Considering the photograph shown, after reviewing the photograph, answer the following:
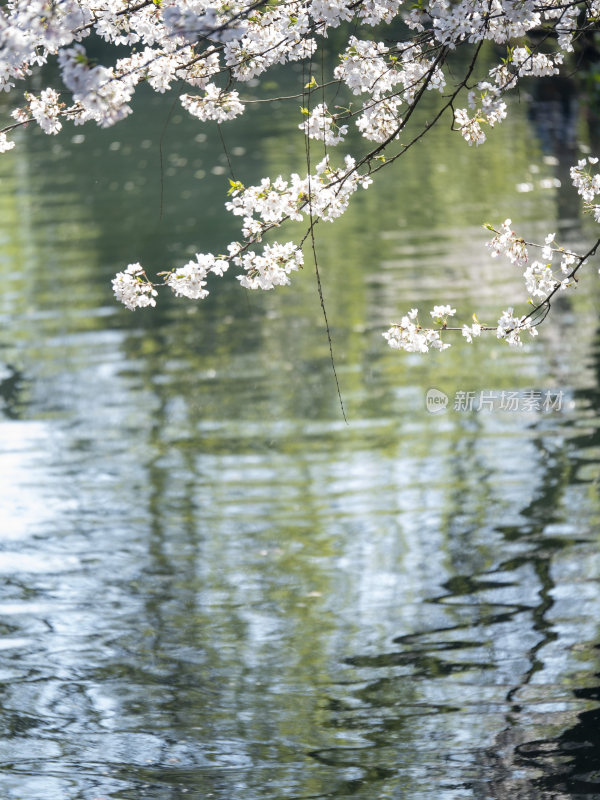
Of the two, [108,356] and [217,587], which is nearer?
[217,587]

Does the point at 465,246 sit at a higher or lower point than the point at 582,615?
higher

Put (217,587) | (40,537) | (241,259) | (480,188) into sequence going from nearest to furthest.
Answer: (241,259) < (217,587) < (40,537) < (480,188)

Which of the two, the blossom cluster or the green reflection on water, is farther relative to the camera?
the green reflection on water

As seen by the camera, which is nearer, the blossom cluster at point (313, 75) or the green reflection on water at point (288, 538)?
the blossom cluster at point (313, 75)

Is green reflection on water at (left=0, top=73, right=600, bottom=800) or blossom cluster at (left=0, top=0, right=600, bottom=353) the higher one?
blossom cluster at (left=0, top=0, right=600, bottom=353)

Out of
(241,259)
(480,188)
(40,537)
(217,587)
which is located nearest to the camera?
(241,259)

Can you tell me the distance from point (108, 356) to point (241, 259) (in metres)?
5.76

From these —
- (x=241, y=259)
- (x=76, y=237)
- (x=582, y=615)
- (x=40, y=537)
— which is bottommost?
(x=582, y=615)

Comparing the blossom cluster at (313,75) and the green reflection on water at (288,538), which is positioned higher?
A: the blossom cluster at (313,75)

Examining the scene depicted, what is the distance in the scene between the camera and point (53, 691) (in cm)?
485

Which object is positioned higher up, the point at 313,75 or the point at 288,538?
the point at 313,75

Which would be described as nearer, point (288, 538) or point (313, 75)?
point (313, 75)

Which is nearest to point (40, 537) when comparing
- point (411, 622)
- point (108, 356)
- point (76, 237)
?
point (411, 622)

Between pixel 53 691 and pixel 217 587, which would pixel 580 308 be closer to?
pixel 217 587
